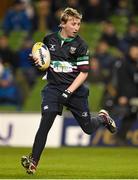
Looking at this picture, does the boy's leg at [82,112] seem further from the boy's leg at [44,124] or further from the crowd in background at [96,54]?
the crowd in background at [96,54]

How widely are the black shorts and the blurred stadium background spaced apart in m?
1.04

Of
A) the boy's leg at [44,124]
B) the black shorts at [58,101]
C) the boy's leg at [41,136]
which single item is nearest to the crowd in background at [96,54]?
the black shorts at [58,101]

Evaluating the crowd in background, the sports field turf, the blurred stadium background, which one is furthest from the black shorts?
the crowd in background

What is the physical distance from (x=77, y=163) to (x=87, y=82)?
7382 mm

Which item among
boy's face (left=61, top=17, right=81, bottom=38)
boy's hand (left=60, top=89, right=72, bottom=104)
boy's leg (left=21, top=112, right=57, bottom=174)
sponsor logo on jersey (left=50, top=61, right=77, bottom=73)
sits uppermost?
boy's face (left=61, top=17, right=81, bottom=38)

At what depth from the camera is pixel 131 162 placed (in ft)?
43.6

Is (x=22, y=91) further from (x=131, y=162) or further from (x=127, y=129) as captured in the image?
(x=131, y=162)

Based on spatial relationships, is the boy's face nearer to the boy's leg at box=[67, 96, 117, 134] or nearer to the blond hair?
the blond hair

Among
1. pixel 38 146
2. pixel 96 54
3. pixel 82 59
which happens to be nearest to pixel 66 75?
pixel 82 59

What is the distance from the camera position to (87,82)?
20438 millimetres

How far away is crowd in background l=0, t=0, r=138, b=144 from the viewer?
18.4 meters

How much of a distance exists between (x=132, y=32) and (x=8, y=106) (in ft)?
12.2

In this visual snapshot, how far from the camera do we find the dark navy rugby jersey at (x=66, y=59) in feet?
35.8

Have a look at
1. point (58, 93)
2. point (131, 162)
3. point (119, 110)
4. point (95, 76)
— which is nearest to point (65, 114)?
point (119, 110)
